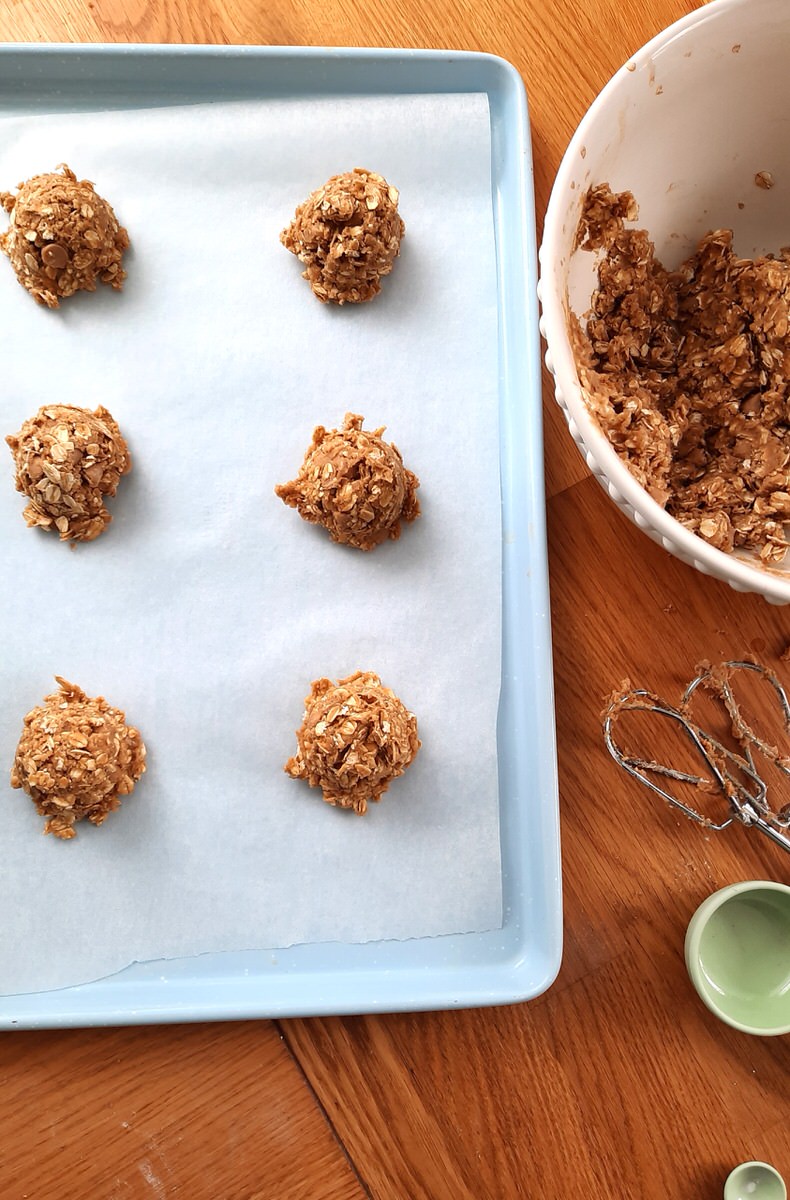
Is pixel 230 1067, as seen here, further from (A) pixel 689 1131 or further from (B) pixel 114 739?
(A) pixel 689 1131

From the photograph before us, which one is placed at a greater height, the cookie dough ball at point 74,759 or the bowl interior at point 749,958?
the bowl interior at point 749,958

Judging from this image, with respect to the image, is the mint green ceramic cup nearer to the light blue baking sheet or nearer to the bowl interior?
the bowl interior

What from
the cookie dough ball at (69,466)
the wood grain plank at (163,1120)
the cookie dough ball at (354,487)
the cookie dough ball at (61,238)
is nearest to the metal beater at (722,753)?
the cookie dough ball at (354,487)

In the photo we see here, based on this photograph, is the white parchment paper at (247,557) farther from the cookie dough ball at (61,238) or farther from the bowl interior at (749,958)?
the bowl interior at (749,958)

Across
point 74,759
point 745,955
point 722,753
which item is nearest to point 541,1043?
point 745,955

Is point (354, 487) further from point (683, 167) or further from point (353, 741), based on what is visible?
point (683, 167)

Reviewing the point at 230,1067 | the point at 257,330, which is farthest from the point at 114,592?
the point at 230,1067
